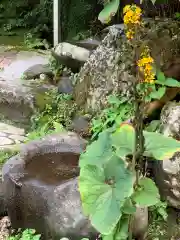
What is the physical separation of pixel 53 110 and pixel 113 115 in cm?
161

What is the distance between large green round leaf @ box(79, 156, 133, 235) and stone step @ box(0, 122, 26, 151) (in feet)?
11.0

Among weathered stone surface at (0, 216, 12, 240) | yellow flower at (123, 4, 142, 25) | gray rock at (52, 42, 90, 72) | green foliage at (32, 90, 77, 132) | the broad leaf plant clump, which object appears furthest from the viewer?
gray rock at (52, 42, 90, 72)

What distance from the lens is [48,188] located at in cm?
441

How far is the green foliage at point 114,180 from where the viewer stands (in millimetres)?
2812

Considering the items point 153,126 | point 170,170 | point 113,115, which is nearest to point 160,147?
point 170,170

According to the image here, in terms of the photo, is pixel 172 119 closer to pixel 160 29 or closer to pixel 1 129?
pixel 160 29

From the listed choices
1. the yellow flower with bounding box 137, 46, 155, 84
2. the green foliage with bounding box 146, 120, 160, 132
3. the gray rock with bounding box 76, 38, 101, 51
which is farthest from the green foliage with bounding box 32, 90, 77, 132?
the yellow flower with bounding box 137, 46, 155, 84

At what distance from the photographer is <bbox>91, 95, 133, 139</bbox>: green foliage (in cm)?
559

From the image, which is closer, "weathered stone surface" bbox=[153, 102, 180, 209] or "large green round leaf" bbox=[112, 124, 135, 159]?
"large green round leaf" bbox=[112, 124, 135, 159]

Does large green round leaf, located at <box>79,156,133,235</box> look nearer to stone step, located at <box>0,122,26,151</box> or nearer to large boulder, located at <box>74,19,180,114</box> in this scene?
large boulder, located at <box>74,19,180,114</box>

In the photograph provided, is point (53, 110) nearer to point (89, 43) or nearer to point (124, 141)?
point (89, 43)

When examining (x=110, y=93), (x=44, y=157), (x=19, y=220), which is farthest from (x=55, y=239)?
(x=110, y=93)

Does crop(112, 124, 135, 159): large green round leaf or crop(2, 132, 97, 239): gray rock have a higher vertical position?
crop(112, 124, 135, 159): large green round leaf

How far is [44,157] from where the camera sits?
16.5 feet
